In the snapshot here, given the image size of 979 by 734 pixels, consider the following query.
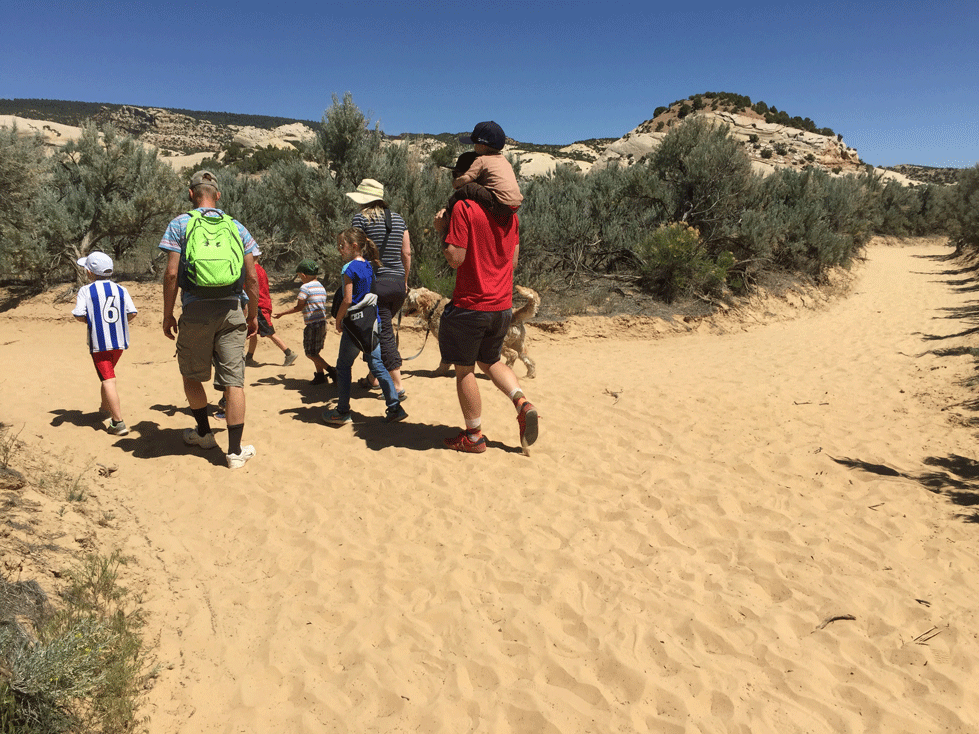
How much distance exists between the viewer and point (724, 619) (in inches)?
106

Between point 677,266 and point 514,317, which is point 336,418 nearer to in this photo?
point 514,317

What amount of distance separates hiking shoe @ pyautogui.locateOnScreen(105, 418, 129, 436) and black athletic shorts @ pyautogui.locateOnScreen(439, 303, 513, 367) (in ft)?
9.05

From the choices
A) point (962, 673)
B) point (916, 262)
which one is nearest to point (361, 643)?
point (962, 673)

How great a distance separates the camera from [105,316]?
14.6 ft

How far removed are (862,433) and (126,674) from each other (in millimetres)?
5518

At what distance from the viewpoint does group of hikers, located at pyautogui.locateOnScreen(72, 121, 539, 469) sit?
3.72 m

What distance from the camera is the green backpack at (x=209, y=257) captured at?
11.9ft

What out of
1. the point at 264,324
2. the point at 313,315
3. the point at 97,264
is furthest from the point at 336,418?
the point at 264,324

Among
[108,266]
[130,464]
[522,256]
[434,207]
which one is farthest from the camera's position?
[522,256]

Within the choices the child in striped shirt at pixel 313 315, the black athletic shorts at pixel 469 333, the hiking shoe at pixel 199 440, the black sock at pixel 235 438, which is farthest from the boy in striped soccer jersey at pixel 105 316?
the black athletic shorts at pixel 469 333

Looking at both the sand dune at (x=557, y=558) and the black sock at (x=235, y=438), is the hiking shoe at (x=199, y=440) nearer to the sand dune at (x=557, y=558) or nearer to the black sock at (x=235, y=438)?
the sand dune at (x=557, y=558)

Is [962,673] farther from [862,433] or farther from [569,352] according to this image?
[569,352]

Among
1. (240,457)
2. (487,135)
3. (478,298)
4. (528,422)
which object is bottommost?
(240,457)

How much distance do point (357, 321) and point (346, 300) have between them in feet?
0.71
